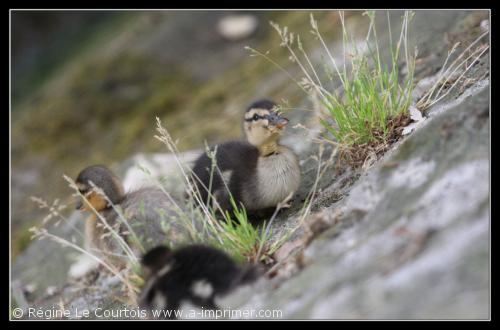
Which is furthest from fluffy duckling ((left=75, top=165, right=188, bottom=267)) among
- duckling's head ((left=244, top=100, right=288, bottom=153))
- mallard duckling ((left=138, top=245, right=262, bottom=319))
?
duckling's head ((left=244, top=100, right=288, bottom=153))

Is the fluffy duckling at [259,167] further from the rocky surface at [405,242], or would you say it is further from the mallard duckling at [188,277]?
the mallard duckling at [188,277]

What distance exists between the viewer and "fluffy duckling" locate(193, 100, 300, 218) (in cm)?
445

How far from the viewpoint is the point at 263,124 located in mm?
4445

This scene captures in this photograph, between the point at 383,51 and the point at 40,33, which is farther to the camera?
the point at 40,33

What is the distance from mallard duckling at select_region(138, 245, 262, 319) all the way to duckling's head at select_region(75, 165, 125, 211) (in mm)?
1436

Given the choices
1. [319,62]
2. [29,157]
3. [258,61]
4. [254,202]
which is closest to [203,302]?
[254,202]

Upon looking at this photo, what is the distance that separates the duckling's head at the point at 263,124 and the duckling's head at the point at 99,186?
1057 mm

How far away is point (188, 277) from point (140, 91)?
660cm

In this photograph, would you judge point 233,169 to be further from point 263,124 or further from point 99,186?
point 99,186

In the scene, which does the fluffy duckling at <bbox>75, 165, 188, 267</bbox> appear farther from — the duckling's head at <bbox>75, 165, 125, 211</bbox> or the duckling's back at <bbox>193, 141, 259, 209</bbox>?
the duckling's back at <bbox>193, 141, 259, 209</bbox>

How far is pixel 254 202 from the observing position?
449 centimetres

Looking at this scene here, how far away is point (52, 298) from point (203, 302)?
94.5 inches

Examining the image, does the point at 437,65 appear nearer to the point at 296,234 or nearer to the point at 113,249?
the point at 296,234

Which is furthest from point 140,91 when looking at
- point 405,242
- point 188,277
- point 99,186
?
point 405,242
